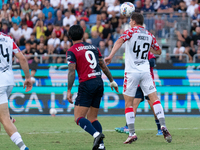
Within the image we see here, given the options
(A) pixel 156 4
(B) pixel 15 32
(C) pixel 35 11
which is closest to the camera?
(A) pixel 156 4

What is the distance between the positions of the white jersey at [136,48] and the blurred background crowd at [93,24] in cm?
626

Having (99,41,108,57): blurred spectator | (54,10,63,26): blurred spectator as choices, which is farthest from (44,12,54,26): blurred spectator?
(99,41,108,57): blurred spectator

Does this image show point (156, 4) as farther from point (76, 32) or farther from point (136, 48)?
point (76, 32)

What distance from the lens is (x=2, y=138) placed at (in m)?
8.01

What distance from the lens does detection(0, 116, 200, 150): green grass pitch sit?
6909mm

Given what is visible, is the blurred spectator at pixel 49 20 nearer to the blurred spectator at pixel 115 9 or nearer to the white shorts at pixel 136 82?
the blurred spectator at pixel 115 9

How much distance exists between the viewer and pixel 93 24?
18.1 m

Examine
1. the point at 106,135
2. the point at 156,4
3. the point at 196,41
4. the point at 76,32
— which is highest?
the point at 76,32

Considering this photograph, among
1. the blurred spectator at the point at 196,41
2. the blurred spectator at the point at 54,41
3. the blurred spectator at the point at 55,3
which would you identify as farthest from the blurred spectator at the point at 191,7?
the blurred spectator at the point at 55,3

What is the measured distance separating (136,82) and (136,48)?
622 mm

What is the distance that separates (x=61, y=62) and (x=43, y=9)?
6.75 metres

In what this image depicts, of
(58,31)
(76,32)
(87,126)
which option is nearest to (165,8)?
(58,31)

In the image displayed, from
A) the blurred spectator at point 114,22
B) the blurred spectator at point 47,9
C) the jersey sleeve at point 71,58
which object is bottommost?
the blurred spectator at point 114,22

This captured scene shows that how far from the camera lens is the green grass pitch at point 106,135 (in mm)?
6909
